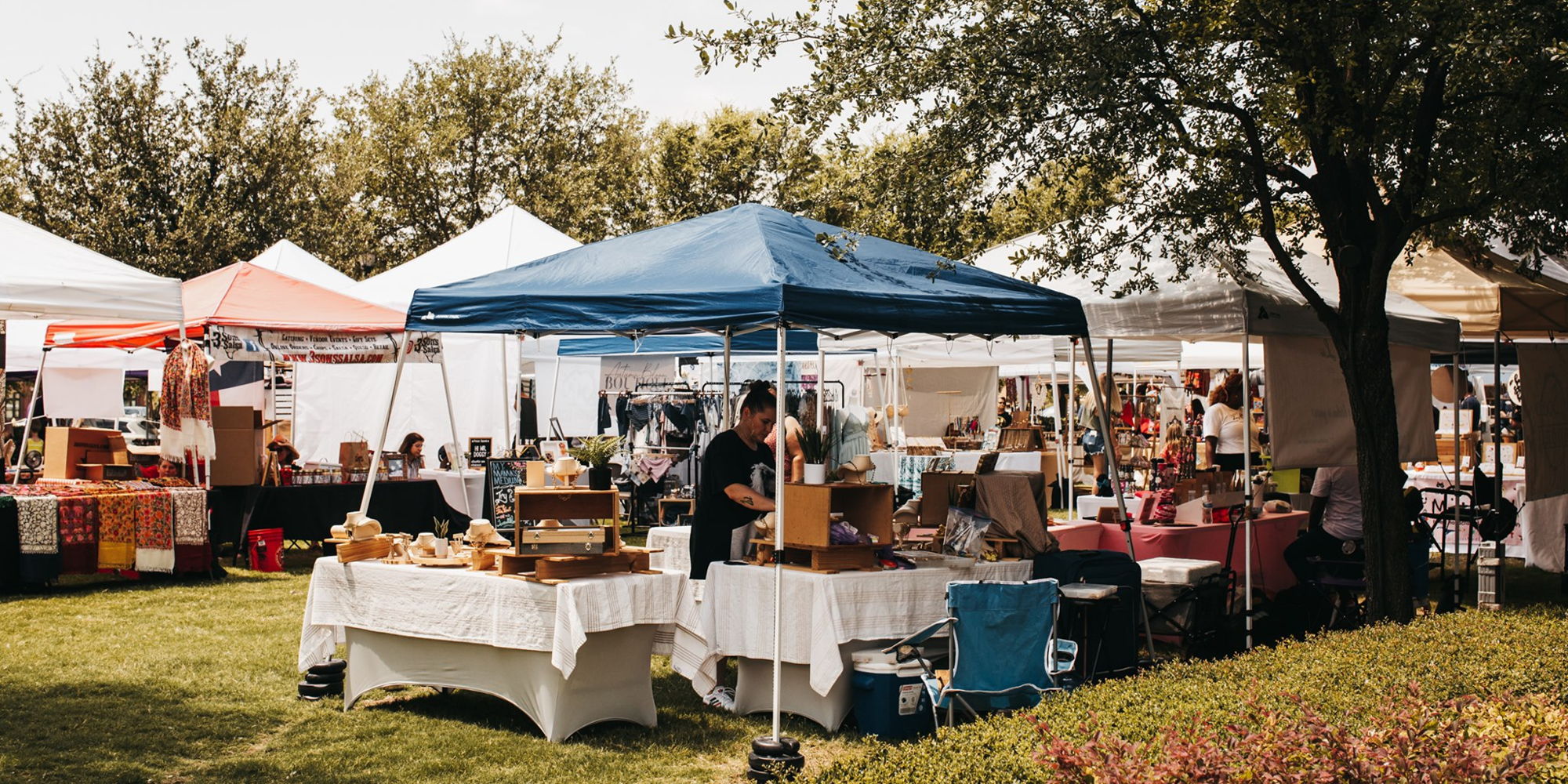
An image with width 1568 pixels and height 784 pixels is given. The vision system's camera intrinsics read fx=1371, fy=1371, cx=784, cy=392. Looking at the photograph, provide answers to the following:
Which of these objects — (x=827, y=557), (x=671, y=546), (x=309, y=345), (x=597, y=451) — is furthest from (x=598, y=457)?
(x=309, y=345)

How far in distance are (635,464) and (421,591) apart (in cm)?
880

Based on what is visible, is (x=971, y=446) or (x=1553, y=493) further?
(x=971, y=446)

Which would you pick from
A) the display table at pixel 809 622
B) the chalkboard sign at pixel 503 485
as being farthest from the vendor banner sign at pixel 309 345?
the display table at pixel 809 622

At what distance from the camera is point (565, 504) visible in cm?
625

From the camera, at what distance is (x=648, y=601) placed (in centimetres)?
627

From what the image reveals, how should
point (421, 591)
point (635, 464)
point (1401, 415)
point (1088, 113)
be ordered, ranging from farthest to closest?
point (635, 464), point (1401, 415), point (1088, 113), point (421, 591)

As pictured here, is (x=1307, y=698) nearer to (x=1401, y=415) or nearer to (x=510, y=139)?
(x=1401, y=415)

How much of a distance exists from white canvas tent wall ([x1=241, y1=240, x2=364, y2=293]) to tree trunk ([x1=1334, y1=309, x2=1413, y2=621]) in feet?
35.8

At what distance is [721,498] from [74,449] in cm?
716

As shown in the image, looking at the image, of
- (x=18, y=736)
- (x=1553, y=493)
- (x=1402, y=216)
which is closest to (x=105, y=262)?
(x=18, y=736)

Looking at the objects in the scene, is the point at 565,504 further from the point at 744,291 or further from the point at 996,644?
the point at 996,644

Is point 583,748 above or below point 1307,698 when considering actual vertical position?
below

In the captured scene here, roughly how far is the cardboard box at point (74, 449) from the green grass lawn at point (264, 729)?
2895 millimetres

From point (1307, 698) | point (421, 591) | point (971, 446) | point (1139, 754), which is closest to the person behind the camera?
point (1139, 754)
